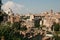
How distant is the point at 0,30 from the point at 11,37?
2.40 feet

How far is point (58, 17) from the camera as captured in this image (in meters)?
43.3

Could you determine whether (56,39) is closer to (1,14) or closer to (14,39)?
(1,14)

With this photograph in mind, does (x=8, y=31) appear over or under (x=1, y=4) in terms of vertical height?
under

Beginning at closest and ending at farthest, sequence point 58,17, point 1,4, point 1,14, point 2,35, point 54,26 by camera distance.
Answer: point 2,35
point 1,14
point 1,4
point 54,26
point 58,17

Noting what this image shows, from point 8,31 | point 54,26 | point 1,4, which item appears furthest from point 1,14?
point 54,26

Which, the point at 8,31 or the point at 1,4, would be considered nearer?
the point at 8,31

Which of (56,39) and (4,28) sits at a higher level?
(4,28)

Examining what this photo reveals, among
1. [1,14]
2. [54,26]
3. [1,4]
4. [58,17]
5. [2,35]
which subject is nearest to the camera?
[2,35]

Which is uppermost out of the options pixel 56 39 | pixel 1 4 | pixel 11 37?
pixel 1 4

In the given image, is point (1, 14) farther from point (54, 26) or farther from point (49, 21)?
point (49, 21)

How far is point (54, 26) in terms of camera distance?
115ft

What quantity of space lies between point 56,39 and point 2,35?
1142 cm

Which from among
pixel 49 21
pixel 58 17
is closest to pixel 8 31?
pixel 49 21

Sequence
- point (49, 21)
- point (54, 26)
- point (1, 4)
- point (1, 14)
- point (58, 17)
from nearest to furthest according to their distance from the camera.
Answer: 1. point (1, 14)
2. point (1, 4)
3. point (54, 26)
4. point (49, 21)
5. point (58, 17)
